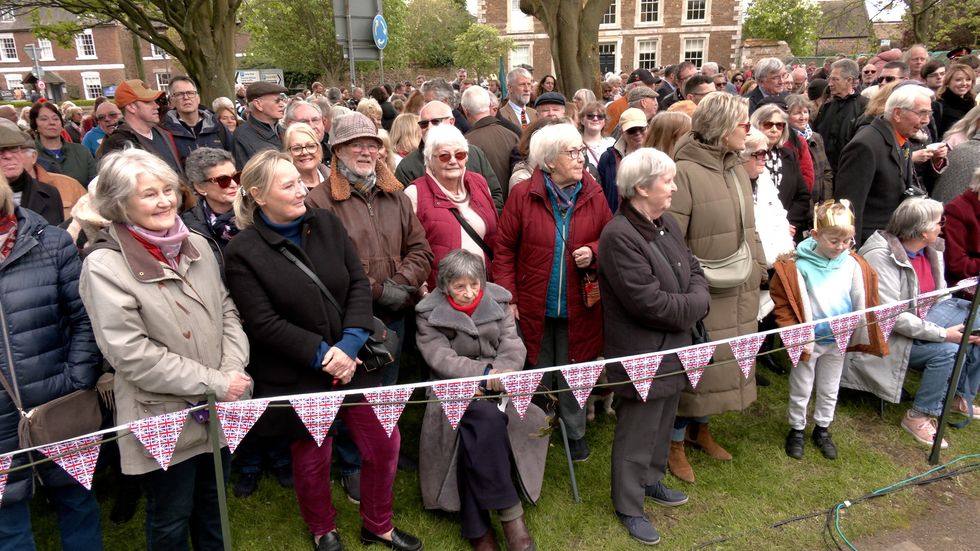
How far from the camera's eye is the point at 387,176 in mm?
3787

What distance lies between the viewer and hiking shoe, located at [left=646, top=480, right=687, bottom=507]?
3.75 m

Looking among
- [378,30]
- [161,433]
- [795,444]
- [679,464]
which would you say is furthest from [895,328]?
[378,30]

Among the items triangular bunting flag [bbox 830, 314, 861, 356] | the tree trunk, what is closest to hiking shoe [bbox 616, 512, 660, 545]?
triangular bunting flag [bbox 830, 314, 861, 356]

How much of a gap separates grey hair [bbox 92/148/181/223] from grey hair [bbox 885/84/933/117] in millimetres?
5275

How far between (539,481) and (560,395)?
0.69 metres

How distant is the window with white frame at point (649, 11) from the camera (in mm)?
46938

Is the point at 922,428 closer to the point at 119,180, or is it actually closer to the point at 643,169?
the point at 643,169

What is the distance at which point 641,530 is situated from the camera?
3.45m

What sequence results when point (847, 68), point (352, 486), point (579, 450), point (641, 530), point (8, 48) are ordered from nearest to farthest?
point (641, 530) → point (352, 486) → point (579, 450) → point (847, 68) → point (8, 48)

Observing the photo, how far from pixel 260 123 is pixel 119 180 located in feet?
11.8

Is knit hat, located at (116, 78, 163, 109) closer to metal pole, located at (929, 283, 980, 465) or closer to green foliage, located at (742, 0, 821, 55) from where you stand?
metal pole, located at (929, 283, 980, 465)

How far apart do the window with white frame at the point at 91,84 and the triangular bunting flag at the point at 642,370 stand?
2419 inches

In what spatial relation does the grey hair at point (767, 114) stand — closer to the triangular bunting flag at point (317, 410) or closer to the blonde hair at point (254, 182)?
the blonde hair at point (254, 182)

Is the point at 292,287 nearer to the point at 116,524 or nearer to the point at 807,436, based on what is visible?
the point at 116,524
